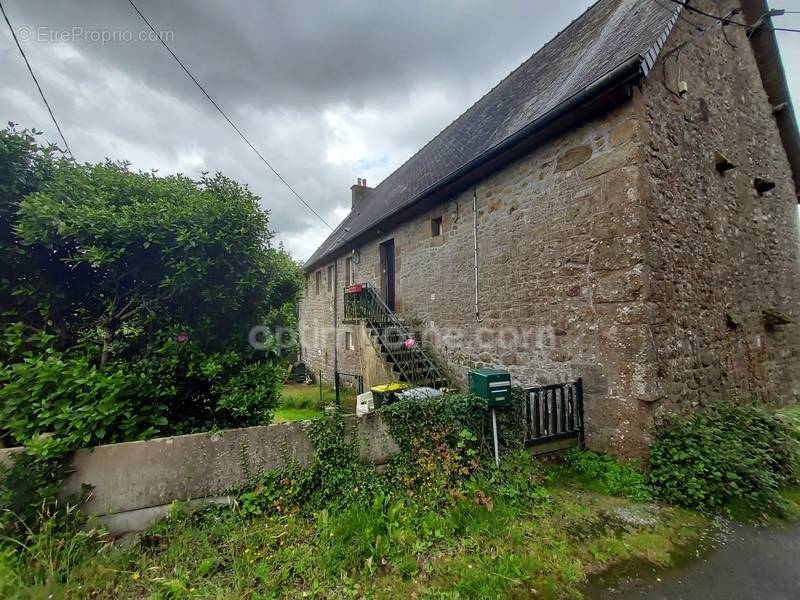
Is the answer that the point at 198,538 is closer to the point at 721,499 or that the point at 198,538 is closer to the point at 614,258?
the point at 721,499

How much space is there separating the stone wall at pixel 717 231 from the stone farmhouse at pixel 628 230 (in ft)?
0.13

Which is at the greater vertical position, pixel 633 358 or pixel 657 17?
pixel 657 17

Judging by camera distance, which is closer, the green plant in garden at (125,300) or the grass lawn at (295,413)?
the green plant in garden at (125,300)

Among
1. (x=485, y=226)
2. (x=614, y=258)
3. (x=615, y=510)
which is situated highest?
(x=485, y=226)

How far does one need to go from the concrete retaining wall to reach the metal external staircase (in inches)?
172

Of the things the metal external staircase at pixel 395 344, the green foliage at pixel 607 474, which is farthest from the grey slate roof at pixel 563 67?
the green foliage at pixel 607 474

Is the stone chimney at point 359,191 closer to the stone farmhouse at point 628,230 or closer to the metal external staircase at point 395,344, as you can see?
the metal external staircase at point 395,344

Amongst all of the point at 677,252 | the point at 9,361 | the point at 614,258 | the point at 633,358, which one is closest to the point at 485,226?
the point at 614,258

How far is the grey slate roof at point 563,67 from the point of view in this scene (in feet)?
15.1

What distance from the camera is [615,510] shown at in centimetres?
337

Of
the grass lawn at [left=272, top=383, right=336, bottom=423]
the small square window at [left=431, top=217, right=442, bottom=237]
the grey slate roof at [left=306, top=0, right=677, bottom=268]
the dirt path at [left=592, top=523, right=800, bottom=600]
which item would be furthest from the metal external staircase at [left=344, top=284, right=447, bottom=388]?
the dirt path at [left=592, top=523, right=800, bottom=600]

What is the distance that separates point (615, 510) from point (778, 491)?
2026 millimetres

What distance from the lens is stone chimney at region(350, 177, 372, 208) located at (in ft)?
64.5

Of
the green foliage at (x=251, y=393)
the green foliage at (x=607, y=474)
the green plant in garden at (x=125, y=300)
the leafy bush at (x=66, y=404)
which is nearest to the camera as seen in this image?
the leafy bush at (x=66, y=404)
